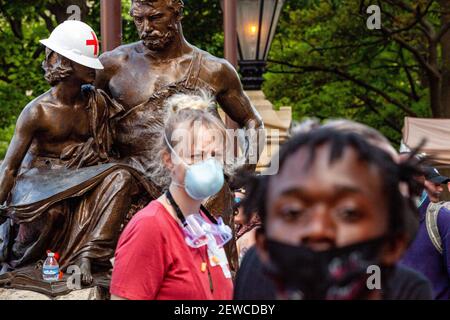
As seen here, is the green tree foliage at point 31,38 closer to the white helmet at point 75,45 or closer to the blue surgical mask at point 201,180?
the white helmet at point 75,45

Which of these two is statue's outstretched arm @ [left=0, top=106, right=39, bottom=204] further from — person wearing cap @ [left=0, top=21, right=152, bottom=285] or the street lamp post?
the street lamp post

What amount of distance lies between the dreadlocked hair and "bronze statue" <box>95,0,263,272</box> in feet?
14.8

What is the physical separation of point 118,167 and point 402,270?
14.1 ft

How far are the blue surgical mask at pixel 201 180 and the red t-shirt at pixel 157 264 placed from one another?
0.11m

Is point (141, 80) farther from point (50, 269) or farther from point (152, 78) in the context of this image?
point (50, 269)

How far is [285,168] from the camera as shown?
2109 millimetres

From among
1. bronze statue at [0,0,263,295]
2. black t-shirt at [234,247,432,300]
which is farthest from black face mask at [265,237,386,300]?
bronze statue at [0,0,263,295]

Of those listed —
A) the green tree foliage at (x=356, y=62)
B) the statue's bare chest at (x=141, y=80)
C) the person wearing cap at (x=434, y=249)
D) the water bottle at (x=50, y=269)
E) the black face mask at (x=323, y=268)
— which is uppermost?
the black face mask at (x=323, y=268)

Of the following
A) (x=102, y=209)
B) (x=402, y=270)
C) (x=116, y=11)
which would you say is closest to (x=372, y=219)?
(x=402, y=270)

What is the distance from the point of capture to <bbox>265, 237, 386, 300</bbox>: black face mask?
1.99 m

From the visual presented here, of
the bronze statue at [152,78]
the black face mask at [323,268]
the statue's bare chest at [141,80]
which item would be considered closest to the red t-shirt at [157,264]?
the black face mask at [323,268]

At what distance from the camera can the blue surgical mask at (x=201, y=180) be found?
3654 mm

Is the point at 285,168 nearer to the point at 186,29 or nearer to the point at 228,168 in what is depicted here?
the point at 228,168

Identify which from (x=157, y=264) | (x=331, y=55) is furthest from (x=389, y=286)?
(x=331, y=55)
